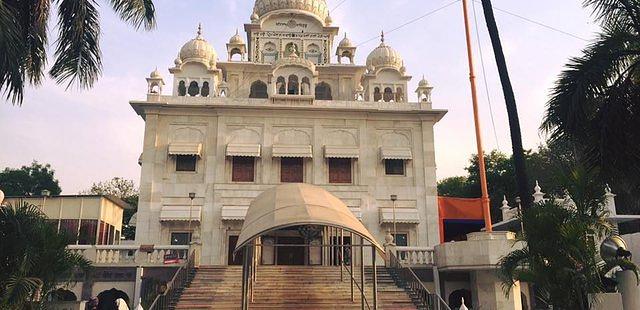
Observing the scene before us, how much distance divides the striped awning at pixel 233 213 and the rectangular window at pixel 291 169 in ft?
8.01

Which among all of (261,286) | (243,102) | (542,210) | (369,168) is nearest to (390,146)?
(369,168)

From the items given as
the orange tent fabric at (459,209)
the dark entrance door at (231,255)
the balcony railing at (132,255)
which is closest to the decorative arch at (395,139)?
the orange tent fabric at (459,209)

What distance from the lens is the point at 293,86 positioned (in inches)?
1066

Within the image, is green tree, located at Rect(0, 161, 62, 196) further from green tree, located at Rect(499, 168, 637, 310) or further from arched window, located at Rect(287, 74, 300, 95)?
green tree, located at Rect(499, 168, 637, 310)

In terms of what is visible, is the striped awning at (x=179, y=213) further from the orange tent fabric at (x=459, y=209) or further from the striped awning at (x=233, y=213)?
the orange tent fabric at (x=459, y=209)

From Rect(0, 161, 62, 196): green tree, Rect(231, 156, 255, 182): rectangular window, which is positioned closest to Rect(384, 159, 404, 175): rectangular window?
Rect(231, 156, 255, 182): rectangular window

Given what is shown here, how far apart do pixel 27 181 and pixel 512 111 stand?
43554 millimetres

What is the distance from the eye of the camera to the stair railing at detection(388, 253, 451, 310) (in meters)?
14.3

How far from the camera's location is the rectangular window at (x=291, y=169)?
24.3m

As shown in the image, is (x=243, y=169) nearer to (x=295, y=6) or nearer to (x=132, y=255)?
(x=132, y=255)

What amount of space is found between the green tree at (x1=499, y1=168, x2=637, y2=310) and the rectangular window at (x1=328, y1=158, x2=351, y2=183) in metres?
13.5

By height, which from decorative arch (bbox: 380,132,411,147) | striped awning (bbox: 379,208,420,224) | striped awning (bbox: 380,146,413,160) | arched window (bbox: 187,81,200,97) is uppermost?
arched window (bbox: 187,81,200,97)

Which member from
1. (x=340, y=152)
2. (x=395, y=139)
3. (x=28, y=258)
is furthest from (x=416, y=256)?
(x=28, y=258)

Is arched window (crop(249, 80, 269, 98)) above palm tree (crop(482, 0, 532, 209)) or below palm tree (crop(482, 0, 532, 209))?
above
